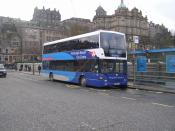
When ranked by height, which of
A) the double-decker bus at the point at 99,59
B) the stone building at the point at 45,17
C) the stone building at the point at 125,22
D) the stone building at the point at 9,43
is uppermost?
the stone building at the point at 45,17

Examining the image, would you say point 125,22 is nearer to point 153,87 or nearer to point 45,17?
point 45,17

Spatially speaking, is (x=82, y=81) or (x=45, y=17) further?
(x=45, y=17)

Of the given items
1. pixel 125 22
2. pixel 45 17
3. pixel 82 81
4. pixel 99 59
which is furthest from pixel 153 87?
pixel 45 17

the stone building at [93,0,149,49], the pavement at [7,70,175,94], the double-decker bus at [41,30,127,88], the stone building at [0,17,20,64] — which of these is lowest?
the pavement at [7,70,175,94]

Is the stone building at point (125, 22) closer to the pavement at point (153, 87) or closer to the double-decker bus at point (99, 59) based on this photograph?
the double-decker bus at point (99, 59)

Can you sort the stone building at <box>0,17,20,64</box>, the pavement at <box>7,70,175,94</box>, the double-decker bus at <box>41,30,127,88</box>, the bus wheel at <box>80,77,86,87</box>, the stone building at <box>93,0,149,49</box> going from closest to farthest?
the pavement at <box>7,70,175,94</box>
the double-decker bus at <box>41,30,127,88</box>
the bus wheel at <box>80,77,86,87</box>
the stone building at <box>0,17,20,64</box>
the stone building at <box>93,0,149,49</box>

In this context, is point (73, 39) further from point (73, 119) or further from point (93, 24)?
point (93, 24)

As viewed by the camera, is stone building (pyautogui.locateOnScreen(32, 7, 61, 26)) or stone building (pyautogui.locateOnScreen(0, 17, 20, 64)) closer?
stone building (pyautogui.locateOnScreen(0, 17, 20, 64))

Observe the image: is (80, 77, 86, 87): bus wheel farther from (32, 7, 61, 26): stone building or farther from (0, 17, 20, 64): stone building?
(32, 7, 61, 26): stone building

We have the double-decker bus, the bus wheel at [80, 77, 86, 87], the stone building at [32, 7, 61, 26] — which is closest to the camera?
the double-decker bus

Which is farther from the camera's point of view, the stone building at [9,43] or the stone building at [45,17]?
the stone building at [45,17]

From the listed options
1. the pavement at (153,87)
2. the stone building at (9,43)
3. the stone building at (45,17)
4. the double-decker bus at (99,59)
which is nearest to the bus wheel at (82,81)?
the double-decker bus at (99,59)

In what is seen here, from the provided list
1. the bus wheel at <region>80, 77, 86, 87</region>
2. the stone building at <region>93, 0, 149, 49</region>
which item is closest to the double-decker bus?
the bus wheel at <region>80, 77, 86, 87</region>

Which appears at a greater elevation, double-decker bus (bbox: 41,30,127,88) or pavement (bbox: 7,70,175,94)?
double-decker bus (bbox: 41,30,127,88)
